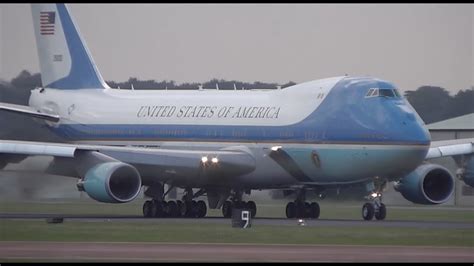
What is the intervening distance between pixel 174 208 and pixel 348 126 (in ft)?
25.8

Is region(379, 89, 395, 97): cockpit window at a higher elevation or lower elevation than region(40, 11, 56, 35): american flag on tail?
lower

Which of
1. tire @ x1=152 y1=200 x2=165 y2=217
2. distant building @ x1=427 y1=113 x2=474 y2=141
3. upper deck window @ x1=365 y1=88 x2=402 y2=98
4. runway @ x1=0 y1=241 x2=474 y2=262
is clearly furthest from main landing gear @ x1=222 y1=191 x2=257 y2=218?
distant building @ x1=427 y1=113 x2=474 y2=141

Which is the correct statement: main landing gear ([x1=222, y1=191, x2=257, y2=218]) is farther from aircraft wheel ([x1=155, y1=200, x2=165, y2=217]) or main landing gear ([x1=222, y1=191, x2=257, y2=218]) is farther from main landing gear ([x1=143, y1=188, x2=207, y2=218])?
aircraft wheel ([x1=155, y1=200, x2=165, y2=217])

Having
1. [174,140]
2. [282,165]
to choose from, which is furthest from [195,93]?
[282,165]

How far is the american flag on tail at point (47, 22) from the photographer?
5959cm

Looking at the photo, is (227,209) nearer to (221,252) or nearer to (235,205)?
(235,205)

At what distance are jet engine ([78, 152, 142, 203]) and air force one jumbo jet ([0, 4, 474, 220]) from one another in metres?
0.05

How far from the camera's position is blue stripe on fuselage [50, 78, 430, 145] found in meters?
48.7

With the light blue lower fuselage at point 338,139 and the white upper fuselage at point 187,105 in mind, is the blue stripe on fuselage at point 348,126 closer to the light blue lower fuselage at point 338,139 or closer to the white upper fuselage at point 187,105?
the light blue lower fuselage at point 338,139

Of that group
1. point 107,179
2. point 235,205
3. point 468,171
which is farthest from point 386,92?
point 107,179

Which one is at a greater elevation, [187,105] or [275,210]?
[187,105]

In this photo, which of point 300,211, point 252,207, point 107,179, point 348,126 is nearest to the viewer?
point 107,179

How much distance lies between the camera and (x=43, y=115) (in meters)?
57.9

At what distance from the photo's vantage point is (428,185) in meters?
53.1
